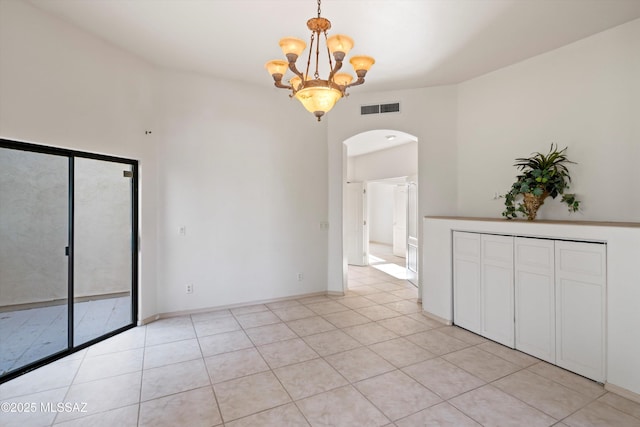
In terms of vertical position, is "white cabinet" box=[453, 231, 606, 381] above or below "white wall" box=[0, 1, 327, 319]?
below

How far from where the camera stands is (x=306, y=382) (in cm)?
263

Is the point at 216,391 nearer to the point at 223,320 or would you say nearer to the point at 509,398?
the point at 223,320

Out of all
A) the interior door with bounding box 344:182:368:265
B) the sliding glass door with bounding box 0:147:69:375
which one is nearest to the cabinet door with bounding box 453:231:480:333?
the interior door with bounding box 344:182:368:265

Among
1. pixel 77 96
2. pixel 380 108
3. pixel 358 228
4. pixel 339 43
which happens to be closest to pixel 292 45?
pixel 339 43

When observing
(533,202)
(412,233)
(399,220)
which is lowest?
(412,233)

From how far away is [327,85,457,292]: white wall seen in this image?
466 cm

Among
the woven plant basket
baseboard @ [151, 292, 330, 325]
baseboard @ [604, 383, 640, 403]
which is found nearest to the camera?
baseboard @ [604, 383, 640, 403]

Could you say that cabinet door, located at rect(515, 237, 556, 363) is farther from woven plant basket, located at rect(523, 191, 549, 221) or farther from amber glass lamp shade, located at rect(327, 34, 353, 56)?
amber glass lamp shade, located at rect(327, 34, 353, 56)

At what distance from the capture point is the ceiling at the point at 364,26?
2750mm

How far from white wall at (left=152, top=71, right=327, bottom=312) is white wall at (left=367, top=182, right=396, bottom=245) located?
7.22 metres

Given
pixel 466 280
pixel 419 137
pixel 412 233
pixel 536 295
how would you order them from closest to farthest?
pixel 536 295 < pixel 466 280 < pixel 419 137 < pixel 412 233

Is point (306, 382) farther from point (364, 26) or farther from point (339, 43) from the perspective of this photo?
point (364, 26)

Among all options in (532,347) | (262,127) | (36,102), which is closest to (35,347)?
(36,102)

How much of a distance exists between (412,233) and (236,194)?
3.91 m
